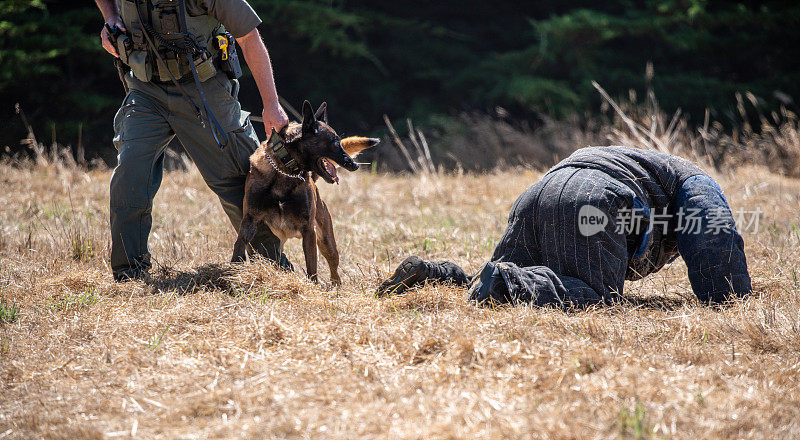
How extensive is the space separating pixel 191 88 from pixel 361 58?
415 inches

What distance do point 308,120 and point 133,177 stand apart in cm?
112

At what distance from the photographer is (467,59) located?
47.4 ft

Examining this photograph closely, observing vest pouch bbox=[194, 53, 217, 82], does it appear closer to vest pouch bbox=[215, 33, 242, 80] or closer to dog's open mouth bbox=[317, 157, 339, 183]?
vest pouch bbox=[215, 33, 242, 80]

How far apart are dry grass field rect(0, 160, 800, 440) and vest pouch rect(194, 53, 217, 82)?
1.16 m

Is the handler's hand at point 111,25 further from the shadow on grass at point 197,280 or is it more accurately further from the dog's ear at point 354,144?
the dog's ear at point 354,144

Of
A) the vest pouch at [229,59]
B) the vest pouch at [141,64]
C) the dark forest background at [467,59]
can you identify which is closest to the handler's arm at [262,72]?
the vest pouch at [229,59]

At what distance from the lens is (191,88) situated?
4.12m

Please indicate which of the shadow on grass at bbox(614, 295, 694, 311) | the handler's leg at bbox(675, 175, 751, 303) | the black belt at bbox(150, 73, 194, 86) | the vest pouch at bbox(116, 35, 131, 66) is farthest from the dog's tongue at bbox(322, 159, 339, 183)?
the handler's leg at bbox(675, 175, 751, 303)

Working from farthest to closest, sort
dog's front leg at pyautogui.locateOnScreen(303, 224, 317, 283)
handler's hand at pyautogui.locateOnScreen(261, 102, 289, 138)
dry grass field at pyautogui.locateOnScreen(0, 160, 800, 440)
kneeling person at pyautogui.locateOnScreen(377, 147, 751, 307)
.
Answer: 1. dog's front leg at pyautogui.locateOnScreen(303, 224, 317, 283)
2. handler's hand at pyautogui.locateOnScreen(261, 102, 289, 138)
3. kneeling person at pyautogui.locateOnScreen(377, 147, 751, 307)
4. dry grass field at pyautogui.locateOnScreen(0, 160, 800, 440)

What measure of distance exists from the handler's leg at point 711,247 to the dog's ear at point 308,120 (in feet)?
7.18

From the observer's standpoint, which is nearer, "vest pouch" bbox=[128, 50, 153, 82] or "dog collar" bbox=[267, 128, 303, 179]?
"vest pouch" bbox=[128, 50, 153, 82]

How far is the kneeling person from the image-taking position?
336 cm

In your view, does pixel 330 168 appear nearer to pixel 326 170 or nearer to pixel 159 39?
pixel 326 170

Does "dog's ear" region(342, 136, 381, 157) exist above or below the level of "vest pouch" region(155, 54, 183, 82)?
below
